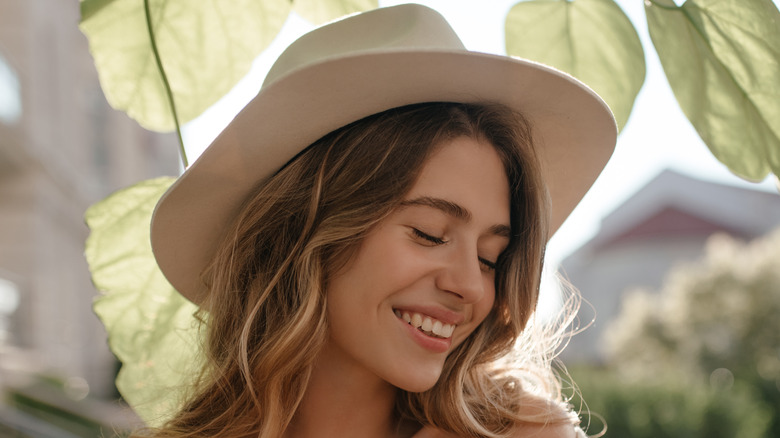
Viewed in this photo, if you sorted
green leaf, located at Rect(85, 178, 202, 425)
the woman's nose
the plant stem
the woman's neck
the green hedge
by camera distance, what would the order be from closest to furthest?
1. the plant stem
2. green leaf, located at Rect(85, 178, 202, 425)
3. the woman's nose
4. the woman's neck
5. the green hedge

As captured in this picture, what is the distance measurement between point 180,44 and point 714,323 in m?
18.1

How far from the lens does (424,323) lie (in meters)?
1.08

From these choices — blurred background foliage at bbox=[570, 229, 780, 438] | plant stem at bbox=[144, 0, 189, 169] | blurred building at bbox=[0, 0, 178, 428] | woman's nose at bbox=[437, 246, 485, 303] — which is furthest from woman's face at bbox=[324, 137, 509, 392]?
blurred building at bbox=[0, 0, 178, 428]

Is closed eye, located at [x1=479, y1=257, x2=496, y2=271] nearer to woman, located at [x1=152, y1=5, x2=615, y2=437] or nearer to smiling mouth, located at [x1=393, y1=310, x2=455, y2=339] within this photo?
woman, located at [x1=152, y1=5, x2=615, y2=437]

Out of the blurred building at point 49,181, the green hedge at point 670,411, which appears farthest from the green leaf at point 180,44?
the blurred building at point 49,181

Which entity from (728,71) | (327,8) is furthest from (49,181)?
(728,71)

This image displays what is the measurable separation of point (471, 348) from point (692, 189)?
29.6m

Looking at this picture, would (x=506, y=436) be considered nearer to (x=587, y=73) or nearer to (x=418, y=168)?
(x=418, y=168)

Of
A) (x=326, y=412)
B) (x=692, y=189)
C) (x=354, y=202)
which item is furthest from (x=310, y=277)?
(x=692, y=189)

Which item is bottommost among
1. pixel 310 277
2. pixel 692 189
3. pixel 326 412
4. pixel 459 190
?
pixel 692 189

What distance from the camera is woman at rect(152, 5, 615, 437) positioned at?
1003 millimetres

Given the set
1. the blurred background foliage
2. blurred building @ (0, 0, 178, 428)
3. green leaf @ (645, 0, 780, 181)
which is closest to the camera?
green leaf @ (645, 0, 780, 181)

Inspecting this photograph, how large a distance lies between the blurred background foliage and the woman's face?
7.78 metres

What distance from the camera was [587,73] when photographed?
0.82 m
